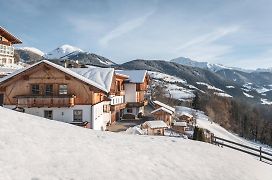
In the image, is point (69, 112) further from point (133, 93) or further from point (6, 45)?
point (6, 45)

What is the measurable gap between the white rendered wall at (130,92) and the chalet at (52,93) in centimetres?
1738

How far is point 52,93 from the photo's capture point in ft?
111

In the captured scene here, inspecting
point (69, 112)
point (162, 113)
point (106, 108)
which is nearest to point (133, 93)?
point (162, 113)

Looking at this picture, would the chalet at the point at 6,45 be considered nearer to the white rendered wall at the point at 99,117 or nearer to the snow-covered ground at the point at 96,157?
the white rendered wall at the point at 99,117

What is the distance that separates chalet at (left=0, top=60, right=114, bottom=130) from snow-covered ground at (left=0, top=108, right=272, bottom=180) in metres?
16.4

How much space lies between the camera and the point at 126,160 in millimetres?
13078

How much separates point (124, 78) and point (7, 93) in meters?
20.3

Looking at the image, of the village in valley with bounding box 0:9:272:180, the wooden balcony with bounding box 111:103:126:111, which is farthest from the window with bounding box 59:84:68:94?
the wooden balcony with bounding box 111:103:126:111

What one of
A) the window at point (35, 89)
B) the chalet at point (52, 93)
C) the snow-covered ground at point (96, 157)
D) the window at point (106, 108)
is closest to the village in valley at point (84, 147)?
the snow-covered ground at point (96, 157)

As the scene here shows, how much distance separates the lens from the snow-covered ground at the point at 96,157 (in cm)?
1043

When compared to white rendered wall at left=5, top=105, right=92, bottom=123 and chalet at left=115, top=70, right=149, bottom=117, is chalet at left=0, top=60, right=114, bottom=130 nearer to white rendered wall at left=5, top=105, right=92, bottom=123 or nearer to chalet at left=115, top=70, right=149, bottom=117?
white rendered wall at left=5, top=105, right=92, bottom=123

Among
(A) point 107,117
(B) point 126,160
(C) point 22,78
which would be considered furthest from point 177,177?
(A) point 107,117

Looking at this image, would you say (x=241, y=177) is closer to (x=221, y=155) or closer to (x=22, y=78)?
(x=221, y=155)

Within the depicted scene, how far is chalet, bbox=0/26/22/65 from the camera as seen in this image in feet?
238
